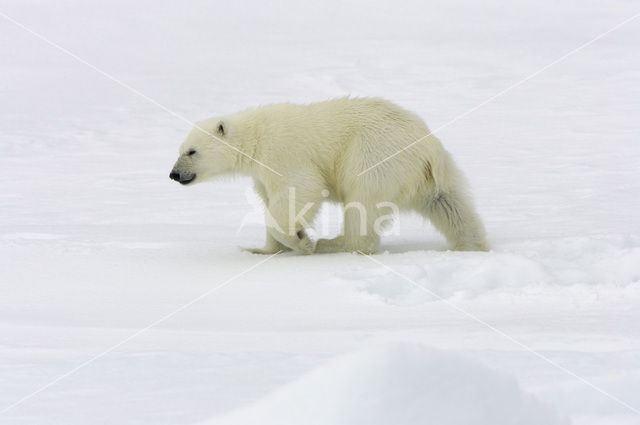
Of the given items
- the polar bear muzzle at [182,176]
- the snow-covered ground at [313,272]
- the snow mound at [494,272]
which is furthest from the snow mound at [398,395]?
the polar bear muzzle at [182,176]

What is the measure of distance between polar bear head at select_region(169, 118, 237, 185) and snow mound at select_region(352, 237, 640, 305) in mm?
1386

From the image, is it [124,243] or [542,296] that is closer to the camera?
[542,296]

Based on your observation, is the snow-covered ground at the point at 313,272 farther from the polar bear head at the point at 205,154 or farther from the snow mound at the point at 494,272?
the polar bear head at the point at 205,154

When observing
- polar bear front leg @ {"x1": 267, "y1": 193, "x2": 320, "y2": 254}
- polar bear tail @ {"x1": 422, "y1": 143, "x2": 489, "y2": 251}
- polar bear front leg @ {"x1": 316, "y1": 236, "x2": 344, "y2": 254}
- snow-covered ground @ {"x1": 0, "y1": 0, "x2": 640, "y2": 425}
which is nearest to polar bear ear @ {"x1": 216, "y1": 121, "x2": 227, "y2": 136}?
polar bear front leg @ {"x1": 267, "y1": 193, "x2": 320, "y2": 254}

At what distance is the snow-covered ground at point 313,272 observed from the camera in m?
2.49

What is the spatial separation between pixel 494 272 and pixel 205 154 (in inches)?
82.2

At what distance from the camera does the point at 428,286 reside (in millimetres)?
4246

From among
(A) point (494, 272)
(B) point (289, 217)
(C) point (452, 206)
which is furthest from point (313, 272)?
(C) point (452, 206)

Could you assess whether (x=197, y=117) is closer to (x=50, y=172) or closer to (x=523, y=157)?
(x=50, y=172)

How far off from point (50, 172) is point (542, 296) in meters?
6.42

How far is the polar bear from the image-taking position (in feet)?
17.1

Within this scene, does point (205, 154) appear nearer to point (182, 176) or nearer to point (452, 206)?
point (182, 176)


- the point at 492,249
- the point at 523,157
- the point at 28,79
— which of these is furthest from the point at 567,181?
the point at 28,79

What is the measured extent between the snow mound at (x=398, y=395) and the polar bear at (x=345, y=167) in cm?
294
